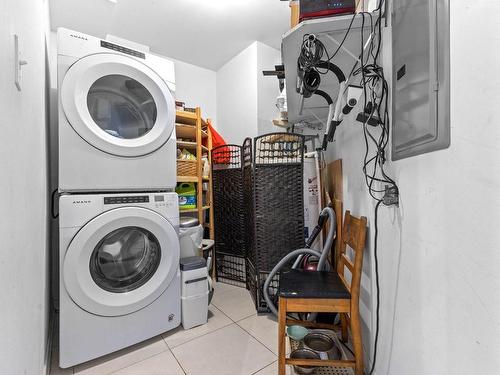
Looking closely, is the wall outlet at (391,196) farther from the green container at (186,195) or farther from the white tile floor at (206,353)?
the green container at (186,195)

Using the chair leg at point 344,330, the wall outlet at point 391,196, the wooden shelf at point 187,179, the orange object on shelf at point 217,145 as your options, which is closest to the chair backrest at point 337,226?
the chair leg at point 344,330

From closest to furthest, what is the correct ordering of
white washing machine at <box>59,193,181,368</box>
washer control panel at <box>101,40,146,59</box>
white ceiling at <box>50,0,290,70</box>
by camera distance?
1. white washing machine at <box>59,193,181,368</box>
2. washer control panel at <box>101,40,146,59</box>
3. white ceiling at <box>50,0,290,70</box>

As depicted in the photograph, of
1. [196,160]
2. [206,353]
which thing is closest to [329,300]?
[206,353]

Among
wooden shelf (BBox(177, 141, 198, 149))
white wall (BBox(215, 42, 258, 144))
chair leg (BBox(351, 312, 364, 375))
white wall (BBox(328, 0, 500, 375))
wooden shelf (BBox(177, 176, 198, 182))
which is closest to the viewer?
white wall (BBox(328, 0, 500, 375))

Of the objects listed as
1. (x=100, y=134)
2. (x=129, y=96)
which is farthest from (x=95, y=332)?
(x=129, y=96)

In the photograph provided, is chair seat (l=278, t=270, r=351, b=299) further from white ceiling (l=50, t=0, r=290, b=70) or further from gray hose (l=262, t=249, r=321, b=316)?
white ceiling (l=50, t=0, r=290, b=70)

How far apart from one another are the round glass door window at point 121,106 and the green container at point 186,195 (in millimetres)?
815

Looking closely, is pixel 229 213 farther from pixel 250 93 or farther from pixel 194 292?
pixel 250 93

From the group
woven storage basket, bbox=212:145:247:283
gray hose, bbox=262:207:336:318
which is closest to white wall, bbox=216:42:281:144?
woven storage basket, bbox=212:145:247:283

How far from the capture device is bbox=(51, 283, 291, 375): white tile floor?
125 centimetres

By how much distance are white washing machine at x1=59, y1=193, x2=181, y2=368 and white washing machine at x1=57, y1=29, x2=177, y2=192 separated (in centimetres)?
A: 12

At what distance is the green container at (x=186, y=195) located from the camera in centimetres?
224

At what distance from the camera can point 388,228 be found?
952mm

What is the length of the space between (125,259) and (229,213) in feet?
3.49
